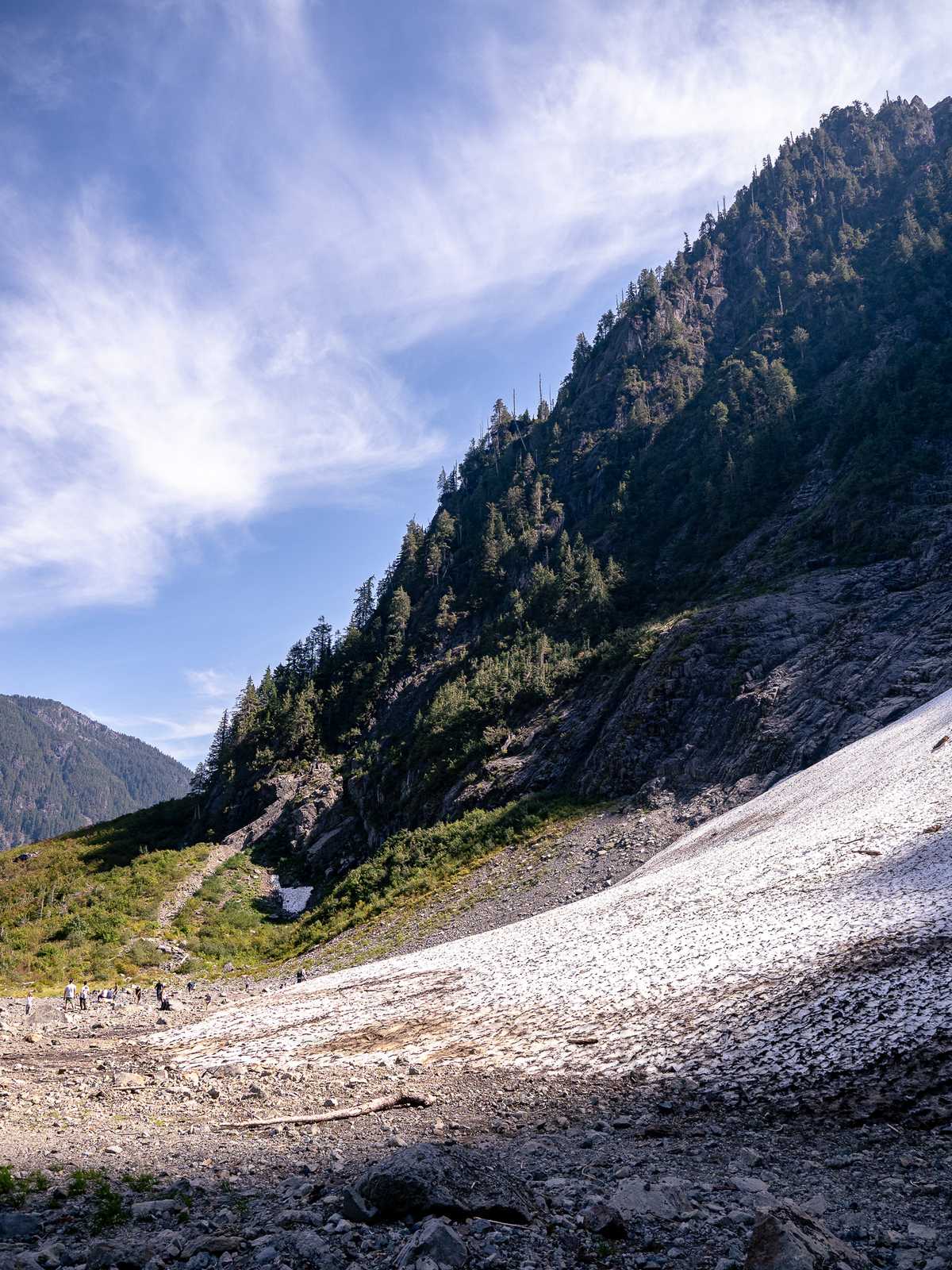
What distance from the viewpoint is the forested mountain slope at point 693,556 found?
43.0 m

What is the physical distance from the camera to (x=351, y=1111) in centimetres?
1151

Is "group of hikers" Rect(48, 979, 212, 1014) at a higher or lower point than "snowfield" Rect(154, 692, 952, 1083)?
lower

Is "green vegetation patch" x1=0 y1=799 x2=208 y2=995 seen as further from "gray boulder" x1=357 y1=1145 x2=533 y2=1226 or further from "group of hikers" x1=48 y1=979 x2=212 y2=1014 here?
"gray boulder" x1=357 y1=1145 x2=533 y2=1226

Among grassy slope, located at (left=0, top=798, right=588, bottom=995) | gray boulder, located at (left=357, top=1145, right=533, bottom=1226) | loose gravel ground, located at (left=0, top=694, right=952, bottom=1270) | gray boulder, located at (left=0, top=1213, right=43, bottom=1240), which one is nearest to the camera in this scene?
loose gravel ground, located at (left=0, top=694, right=952, bottom=1270)

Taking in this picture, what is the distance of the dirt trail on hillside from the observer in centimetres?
5112

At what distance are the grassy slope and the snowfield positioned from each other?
16.0 meters

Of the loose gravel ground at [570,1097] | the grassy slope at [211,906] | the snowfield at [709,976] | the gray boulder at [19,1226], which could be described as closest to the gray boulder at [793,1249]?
the loose gravel ground at [570,1097]

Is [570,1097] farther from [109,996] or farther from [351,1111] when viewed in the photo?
[109,996]

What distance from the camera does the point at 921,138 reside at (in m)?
133

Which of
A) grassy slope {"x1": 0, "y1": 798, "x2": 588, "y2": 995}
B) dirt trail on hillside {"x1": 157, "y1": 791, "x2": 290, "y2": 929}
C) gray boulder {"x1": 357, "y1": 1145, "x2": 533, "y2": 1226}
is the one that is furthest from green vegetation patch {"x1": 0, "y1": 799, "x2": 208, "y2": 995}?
gray boulder {"x1": 357, "y1": 1145, "x2": 533, "y2": 1226}

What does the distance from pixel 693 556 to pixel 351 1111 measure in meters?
71.1

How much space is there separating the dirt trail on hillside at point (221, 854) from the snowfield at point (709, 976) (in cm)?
3044

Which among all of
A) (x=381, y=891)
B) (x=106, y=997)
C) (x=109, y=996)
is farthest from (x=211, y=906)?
(x=106, y=997)

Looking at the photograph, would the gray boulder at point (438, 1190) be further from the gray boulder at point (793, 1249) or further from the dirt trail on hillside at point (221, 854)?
the dirt trail on hillside at point (221, 854)
